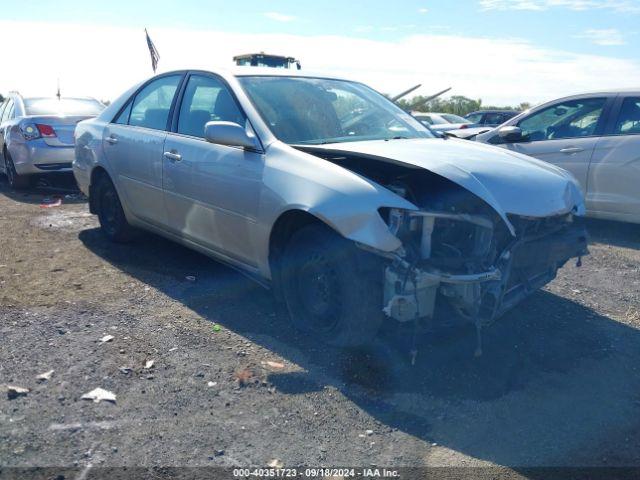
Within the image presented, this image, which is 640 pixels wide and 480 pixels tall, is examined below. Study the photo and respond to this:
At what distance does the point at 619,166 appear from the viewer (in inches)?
272

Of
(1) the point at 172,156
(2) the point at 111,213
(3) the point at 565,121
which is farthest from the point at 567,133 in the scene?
(2) the point at 111,213

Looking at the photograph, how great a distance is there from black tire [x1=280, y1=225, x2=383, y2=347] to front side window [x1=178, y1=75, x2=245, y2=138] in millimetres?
1116

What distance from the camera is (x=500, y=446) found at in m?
3.12

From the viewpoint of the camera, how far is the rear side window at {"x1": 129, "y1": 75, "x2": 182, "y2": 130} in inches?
214

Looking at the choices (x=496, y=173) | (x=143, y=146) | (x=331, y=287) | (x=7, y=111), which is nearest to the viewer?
(x=496, y=173)

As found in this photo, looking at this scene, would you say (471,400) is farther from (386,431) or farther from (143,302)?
(143,302)

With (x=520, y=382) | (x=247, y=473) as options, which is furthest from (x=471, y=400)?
(x=247, y=473)

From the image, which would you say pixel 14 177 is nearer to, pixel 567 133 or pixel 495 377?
pixel 567 133

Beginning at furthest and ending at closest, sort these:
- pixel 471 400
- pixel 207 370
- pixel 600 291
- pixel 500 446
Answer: pixel 600 291
pixel 207 370
pixel 471 400
pixel 500 446

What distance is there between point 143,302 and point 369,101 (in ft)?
7.90

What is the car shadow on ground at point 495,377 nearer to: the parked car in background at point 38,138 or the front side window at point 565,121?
the front side window at point 565,121

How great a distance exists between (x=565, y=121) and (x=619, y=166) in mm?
890

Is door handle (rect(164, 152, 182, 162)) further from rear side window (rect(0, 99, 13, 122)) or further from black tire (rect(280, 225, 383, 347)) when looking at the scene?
rear side window (rect(0, 99, 13, 122))

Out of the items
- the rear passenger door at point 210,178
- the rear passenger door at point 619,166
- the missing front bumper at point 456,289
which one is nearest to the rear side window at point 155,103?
the rear passenger door at point 210,178
